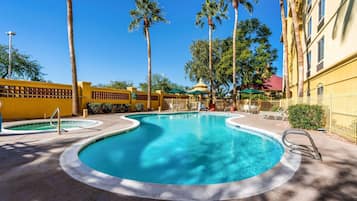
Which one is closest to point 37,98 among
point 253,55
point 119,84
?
point 253,55

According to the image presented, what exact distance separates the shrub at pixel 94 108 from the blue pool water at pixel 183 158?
8.65 metres

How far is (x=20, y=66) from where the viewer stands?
2538 cm

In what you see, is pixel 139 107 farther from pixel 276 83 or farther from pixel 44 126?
pixel 276 83

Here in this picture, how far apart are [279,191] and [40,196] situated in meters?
3.48

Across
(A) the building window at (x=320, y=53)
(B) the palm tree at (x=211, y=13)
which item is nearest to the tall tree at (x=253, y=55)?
(B) the palm tree at (x=211, y=13)

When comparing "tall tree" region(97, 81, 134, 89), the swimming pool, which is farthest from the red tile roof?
"tall tree" region(97, 81, 134, 89)

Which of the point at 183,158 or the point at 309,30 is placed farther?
the point at 309,30

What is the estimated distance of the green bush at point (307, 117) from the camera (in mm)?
7754

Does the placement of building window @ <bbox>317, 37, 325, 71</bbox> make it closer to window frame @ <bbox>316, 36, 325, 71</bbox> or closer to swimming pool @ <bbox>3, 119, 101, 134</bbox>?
window frame @ <bbox>316, 36, 325, 71</bbox>

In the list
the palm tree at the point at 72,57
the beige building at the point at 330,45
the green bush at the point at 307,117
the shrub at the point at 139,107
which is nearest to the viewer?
the beige building at the point at 330,45

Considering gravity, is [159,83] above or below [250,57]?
below

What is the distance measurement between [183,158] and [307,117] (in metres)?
6.57

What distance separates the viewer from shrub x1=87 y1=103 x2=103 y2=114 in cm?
1473

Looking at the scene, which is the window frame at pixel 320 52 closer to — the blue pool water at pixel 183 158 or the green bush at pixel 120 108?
the blue pool water at pixel 183 158
